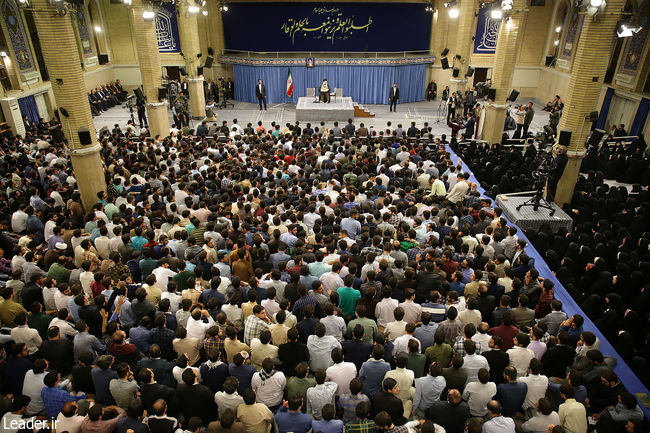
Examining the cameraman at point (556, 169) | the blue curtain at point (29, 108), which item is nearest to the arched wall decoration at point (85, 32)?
the blue curtain at point (29, 108)

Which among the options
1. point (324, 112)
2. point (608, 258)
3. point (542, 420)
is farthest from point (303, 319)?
Answer: point (324, 112)

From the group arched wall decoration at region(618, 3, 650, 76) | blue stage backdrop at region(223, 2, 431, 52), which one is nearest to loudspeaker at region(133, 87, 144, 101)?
blue stage backdrop at region(223, 2, 431, 52)

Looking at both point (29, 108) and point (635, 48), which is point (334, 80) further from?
point (29, 108)

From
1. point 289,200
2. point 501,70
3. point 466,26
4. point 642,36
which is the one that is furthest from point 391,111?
point 289,200

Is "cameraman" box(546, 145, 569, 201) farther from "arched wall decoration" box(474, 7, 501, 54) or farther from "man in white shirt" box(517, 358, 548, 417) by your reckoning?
"arched wall decoration" box(474, 7, 501, 54)

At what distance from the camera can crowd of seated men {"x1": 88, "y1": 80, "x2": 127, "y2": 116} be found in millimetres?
19375

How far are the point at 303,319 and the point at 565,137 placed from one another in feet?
26.0

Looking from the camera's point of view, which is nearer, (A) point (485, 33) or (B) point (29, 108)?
(B) point (29, 108)

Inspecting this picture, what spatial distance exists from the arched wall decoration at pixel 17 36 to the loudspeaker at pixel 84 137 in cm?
918

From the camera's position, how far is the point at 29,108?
15773 millimetres

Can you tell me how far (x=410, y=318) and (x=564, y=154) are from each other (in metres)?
6.48

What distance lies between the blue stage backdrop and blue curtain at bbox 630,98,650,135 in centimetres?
1154

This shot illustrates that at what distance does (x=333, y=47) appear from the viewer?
914 inches

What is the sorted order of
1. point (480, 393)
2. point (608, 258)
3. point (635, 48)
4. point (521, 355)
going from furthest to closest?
1. point (635, 48)
2. point (608, 258)
3. point (521, 355)
4. point (480, 393)
